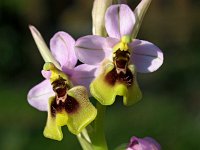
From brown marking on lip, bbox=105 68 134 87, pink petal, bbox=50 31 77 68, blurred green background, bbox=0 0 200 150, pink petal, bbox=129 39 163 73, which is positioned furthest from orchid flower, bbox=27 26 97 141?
blurred green background, bbox=0 0 200 150

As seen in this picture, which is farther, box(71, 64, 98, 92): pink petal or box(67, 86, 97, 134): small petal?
box(71, 64, 98, 92): pink petal

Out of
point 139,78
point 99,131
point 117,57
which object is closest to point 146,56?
point 117,57

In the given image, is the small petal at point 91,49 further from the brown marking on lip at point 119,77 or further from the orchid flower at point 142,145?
the orchid flower at point 142,145

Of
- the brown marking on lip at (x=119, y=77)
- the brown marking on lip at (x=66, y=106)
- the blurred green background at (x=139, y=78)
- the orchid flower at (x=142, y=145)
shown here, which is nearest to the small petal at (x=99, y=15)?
the brown marking on lip at (x=119, y=77)

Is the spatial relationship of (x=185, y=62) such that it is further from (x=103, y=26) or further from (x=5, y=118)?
(x=103, y=26)

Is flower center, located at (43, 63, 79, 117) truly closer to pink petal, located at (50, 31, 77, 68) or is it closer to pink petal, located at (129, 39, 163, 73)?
pink petal, located at (50, 31, 77, 68)

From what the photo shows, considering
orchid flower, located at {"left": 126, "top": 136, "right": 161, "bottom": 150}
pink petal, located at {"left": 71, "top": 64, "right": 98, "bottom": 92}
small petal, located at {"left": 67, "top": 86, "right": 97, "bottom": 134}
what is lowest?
orchid flower, located at {"left": 126, "top": 136, "right": 161, "bottom": 150}
